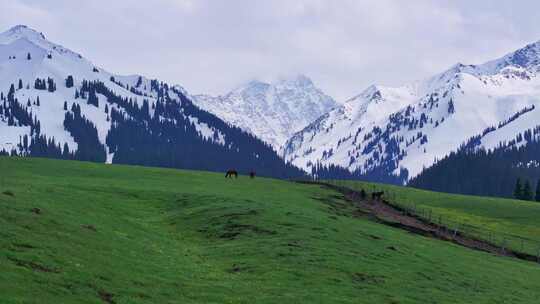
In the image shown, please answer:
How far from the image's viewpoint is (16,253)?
3569cm

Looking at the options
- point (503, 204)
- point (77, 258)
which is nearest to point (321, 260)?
point (77, 258)

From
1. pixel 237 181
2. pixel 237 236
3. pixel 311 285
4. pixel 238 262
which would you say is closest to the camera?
pixel 311 285

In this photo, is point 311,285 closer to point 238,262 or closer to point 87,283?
point 238,262

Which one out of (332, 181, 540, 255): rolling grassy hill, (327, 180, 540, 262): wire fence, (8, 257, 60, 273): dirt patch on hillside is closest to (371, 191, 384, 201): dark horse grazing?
(327, 180, 540, 262): wire fence

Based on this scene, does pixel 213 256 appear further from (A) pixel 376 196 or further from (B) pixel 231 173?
(B) pixel 231 173

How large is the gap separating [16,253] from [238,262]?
57.0 ft

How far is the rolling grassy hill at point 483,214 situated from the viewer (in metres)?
92.9

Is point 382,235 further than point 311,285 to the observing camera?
Yes

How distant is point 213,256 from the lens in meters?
51.9

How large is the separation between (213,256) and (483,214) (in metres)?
78.0

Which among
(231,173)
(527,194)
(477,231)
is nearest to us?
(477,231)

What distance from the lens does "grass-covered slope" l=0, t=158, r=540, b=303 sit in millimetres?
36031

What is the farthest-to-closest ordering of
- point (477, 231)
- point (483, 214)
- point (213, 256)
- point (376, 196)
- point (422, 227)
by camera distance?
point (483, 214)
point (376, 196)
point (477, 231)
point (422, 227)
point (213, 256)

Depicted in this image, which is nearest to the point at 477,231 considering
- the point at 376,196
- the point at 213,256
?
the point at 376,196
